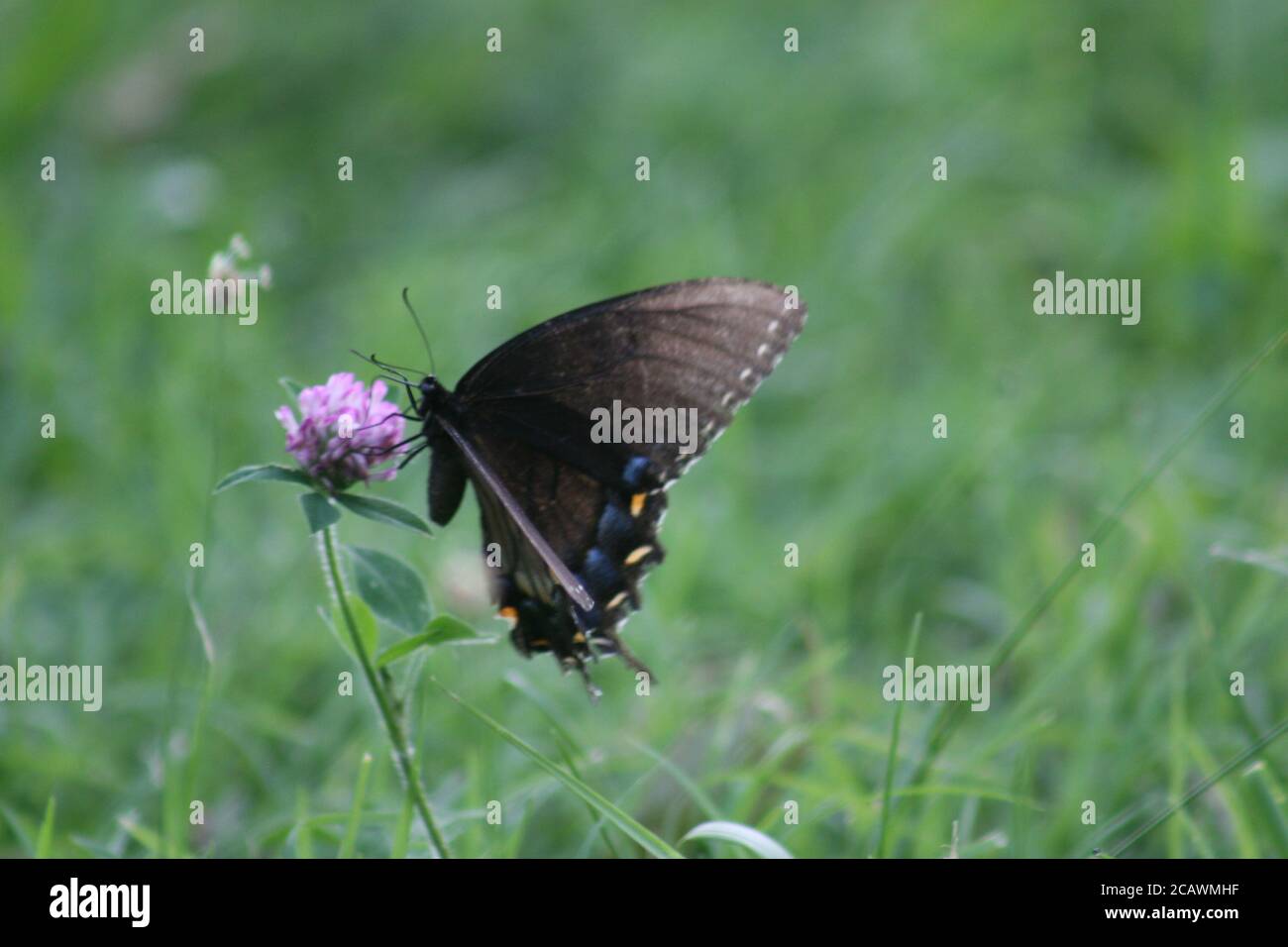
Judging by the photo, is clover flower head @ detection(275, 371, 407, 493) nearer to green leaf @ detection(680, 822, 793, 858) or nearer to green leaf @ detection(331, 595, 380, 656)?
green leaf @ detection(331, 595, 380, 656)

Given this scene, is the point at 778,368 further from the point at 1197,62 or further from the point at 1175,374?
the point at 1197,62

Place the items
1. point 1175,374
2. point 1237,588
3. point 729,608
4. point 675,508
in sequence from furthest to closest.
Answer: point 1175,374
point 675,508
point 729,608
point 1237,588

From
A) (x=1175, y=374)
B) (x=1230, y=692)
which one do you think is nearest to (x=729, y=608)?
(x=1230, y=692)

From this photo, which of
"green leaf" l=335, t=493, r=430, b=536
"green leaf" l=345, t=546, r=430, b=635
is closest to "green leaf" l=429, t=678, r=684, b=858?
"green leaf" l=345, t=546, r=430, b=635

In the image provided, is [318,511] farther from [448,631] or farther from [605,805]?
[605,805]

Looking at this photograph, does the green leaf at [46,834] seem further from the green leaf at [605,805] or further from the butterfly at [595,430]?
the butterfly at [595,430]

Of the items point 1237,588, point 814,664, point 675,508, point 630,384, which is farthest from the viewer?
point 675,508

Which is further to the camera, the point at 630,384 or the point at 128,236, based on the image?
the point at 128,236
